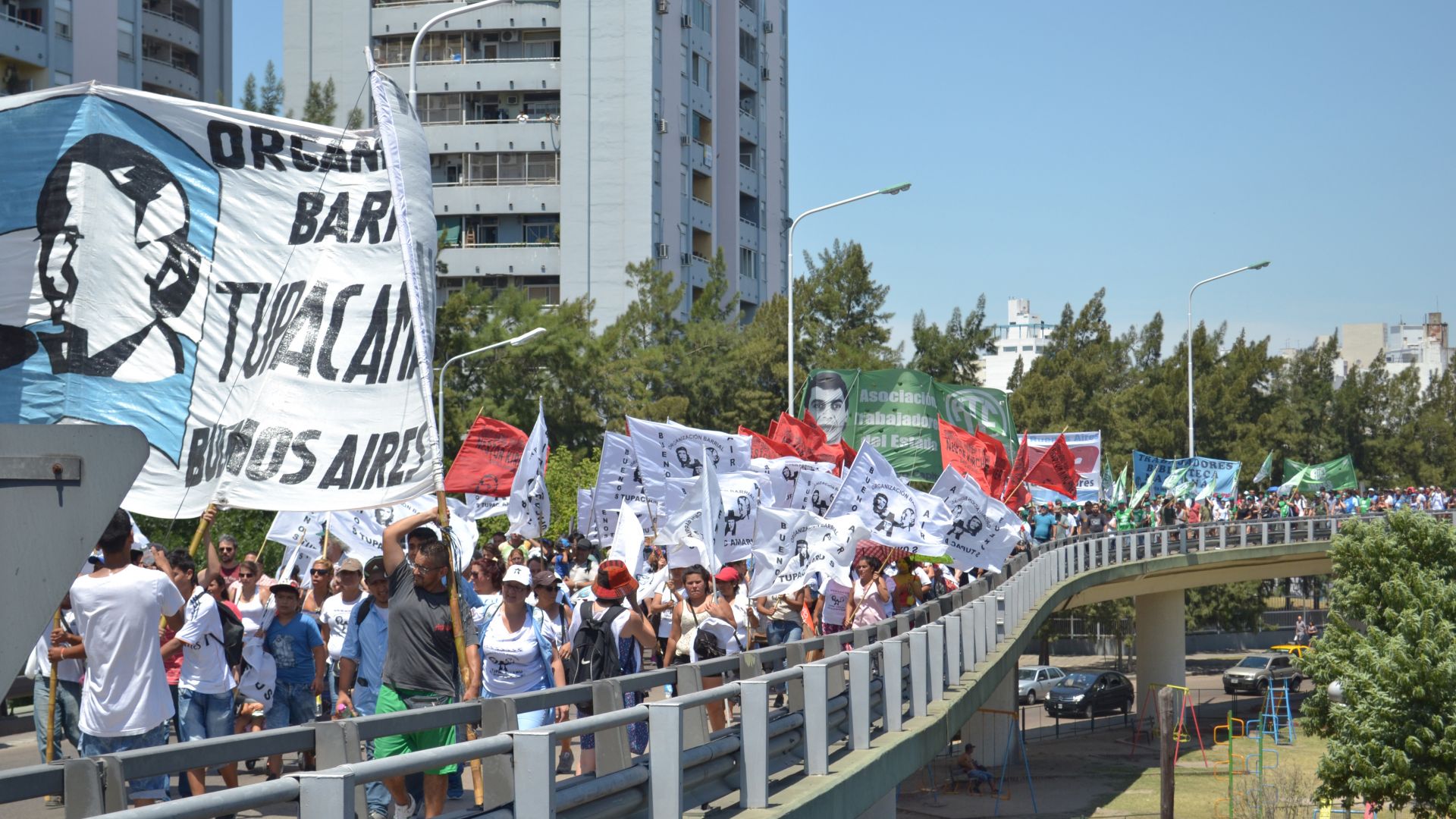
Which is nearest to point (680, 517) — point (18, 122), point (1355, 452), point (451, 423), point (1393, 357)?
point (18, 122)

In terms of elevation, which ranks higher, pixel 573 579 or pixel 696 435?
pixel 696 435

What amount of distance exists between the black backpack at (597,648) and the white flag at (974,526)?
10.9m

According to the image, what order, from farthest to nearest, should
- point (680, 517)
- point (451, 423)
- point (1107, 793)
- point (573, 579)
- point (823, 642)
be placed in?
1. point (451, 423)
2. point (1107, 793)
3. point (680, 517)
4. point (573, 579)
5. point (823, 642)

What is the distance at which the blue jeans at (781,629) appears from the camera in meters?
15.4

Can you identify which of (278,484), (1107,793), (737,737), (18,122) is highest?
(18,122)

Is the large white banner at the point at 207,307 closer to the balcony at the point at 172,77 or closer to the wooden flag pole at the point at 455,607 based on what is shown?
the wooden flag pole at the point at 455,607

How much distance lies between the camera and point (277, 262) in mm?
8562

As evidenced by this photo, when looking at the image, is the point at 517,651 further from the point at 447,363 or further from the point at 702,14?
the point at 702,14

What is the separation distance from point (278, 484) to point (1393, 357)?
172 meters

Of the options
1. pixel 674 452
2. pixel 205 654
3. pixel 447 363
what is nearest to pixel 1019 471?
pixel 674 452

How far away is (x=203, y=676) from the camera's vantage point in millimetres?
9984

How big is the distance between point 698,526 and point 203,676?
25.4ft

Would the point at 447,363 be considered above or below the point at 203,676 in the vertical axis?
above

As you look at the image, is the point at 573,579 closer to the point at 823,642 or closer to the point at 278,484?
the point at 823,642
